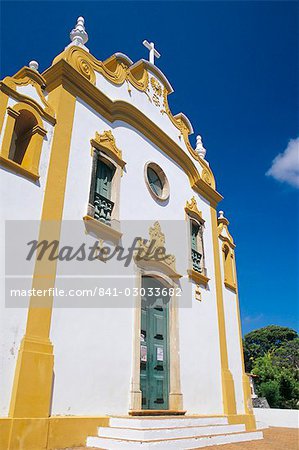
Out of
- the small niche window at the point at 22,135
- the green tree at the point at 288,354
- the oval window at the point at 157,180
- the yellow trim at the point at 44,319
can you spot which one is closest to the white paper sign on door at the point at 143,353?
the yellow trim at the point at 44,319

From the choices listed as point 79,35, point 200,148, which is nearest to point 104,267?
point 79,35

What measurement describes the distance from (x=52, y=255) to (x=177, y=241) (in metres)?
4.31

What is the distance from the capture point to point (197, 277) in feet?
32.9

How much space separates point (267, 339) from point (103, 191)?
54750mm

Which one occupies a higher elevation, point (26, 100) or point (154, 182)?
point (154, 182)

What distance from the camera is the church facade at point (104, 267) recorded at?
5.59m

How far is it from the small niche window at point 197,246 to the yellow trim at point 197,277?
11.8 inches

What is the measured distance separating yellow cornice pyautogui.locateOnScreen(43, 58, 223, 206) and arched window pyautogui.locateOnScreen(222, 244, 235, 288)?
168 cm

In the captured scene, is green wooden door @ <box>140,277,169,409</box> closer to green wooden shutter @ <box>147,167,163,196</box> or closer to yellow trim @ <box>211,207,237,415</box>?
yellow trim @ <box>211,207,237,415</box>

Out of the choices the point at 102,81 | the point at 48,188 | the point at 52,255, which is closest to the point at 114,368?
the point at 52,255

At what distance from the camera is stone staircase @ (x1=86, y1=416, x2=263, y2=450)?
5242mm

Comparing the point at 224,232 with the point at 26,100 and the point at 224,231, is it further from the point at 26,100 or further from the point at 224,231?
the point at 26,100

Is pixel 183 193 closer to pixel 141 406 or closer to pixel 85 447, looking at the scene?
pixel 141 406

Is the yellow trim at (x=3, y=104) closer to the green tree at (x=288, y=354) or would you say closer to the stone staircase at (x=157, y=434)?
the stone staircase at (x=157, y=434)
